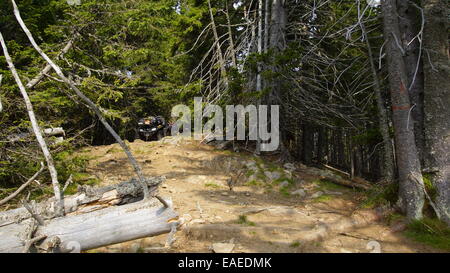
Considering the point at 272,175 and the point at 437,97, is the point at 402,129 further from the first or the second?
the point at 272,175

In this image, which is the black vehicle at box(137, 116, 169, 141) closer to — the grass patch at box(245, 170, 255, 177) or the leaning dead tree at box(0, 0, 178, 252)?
the grass patch at box(245, 170, 255, 177)

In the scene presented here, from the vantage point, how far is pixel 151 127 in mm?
18984

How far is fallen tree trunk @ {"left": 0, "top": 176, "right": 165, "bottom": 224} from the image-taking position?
16.5ft

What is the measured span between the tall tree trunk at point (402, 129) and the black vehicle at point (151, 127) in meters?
15.4

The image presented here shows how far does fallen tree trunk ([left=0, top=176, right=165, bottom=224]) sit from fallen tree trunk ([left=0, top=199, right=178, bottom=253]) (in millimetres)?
473

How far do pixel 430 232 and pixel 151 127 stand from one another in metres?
16.5

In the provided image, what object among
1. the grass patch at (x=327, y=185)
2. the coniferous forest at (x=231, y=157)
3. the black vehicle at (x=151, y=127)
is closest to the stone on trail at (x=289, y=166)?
the coniferous forest at (x=231, y=157)

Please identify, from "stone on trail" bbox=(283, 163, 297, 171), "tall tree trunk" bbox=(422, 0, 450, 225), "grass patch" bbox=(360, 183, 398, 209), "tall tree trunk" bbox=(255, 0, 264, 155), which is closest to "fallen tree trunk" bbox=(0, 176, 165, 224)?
"grass patch" bbox=(360, 183, 398, 209)

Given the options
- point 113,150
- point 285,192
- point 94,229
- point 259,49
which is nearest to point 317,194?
point 285,192

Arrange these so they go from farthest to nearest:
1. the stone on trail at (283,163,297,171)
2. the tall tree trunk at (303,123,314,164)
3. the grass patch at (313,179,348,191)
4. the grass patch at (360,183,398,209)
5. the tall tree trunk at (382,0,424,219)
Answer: the tall tree trunk at (303,123,314,164) → the stone on trail at (283,163,297,171) → the grass patch at (313,179,348,191) → the grass patch at (360,183,398,209) → the tall tree trunk at (382,0,424,219)

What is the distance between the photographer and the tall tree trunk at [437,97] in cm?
550

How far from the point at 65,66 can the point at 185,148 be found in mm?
6902

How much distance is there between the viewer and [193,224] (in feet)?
18.1
